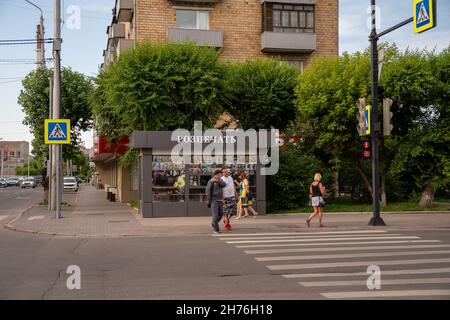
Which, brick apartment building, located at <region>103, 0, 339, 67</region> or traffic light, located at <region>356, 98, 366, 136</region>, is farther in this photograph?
brick apartment building, located at <region>103, 0, 339, 67</region>

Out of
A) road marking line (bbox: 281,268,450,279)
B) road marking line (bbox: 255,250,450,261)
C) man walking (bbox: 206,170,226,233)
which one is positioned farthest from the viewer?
man walking (bbox: 206,170,226,233)

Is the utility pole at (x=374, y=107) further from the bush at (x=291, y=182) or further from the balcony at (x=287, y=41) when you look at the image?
the balcony at (x=287, y=41)

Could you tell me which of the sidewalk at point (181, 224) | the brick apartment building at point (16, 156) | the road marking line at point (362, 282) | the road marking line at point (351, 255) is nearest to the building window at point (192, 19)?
the sidewalk at point (181, 224)

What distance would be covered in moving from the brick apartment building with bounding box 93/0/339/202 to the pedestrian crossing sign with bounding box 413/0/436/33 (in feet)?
62.8

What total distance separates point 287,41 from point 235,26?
10.8ft

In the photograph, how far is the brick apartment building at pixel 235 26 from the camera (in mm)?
33188

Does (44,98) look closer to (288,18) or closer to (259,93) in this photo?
(259,93)

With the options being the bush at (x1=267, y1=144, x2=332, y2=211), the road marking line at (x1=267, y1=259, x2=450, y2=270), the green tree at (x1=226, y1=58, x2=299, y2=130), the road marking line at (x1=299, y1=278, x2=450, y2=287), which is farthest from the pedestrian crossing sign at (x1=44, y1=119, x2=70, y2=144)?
the road marking line at (x1=299, y1=278, x2=450, y2=287)

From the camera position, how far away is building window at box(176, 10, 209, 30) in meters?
33.7

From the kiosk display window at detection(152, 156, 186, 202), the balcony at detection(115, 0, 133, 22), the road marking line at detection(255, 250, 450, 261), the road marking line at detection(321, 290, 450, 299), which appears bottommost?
the road marking line at detection(255, 250, 450, 261)

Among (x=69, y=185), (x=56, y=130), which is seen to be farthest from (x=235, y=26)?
(x=69, y=185)

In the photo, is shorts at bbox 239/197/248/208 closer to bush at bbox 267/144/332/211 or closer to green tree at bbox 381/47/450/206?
bush at bbox 267/144/332/211

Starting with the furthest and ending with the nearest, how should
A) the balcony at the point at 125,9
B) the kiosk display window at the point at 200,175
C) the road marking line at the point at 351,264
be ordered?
the balcony at the point at 125,9 → the kiosk display window at the point at 200,175 → the road marking line at the point at 351,264

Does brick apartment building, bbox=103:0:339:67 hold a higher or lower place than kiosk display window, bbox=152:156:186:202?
higher
